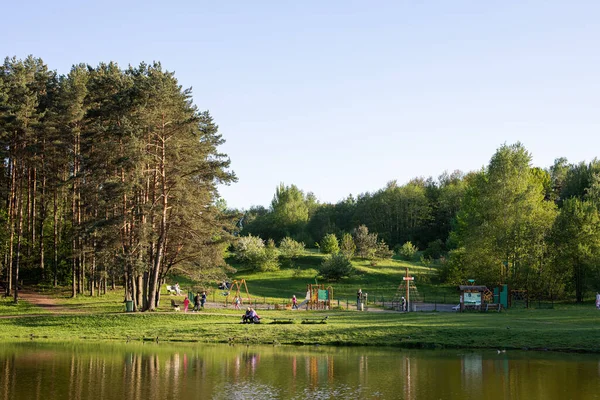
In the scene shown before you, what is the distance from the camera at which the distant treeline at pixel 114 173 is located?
142 ft

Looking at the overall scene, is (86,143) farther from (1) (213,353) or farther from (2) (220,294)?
(1) (213,353)

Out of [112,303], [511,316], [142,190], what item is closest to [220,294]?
[112,303]

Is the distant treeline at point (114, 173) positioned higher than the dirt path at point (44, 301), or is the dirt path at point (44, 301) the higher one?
the distant treeline at point (114, 173)

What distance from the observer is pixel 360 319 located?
41.8 m

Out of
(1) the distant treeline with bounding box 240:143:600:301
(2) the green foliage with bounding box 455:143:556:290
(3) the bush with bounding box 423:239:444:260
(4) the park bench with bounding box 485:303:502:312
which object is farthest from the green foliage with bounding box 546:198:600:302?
(3) the bush with bounding box 423:239:444:260

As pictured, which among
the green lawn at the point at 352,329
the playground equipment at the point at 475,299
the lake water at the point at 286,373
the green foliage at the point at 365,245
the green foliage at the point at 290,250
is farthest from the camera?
the green foliage at the point at 365,245

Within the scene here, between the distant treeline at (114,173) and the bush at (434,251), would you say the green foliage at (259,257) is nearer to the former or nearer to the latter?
the distant treeline at (114,173)

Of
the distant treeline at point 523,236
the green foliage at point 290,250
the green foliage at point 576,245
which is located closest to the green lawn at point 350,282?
the green foliage at point 290,250

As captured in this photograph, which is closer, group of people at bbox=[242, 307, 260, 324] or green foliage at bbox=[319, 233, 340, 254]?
group of people at bbox=[242, 307, 260, 324]

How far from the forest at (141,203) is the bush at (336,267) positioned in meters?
11.1

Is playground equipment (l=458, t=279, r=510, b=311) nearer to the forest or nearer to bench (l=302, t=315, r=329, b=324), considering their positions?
the forest

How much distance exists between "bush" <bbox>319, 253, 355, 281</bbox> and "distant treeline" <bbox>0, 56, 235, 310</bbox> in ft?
75.2

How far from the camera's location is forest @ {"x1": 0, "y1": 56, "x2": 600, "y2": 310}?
4400 cm

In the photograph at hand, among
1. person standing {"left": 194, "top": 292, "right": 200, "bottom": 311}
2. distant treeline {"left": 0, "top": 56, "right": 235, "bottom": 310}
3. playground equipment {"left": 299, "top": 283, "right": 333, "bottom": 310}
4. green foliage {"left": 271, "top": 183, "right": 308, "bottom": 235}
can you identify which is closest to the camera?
distant treeline {"left": 0, "top": 56, "right": 235, "bottom": 310}
